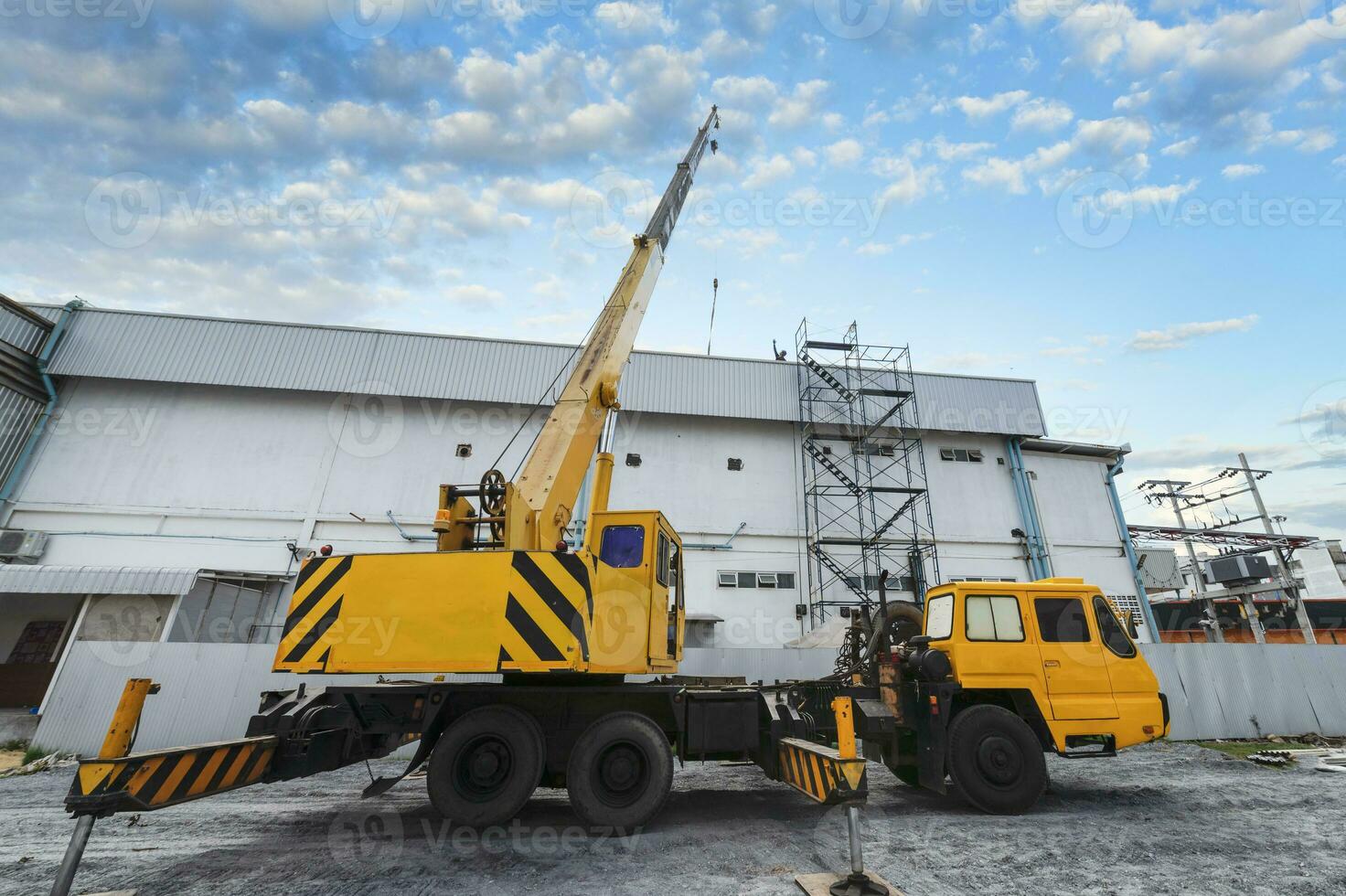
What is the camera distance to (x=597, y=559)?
19.7 ft

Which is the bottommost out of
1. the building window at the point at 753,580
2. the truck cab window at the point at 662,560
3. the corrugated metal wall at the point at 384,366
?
the truck cab window at the point at 662,560

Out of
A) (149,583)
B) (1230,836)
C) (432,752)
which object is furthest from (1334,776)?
(149,583)

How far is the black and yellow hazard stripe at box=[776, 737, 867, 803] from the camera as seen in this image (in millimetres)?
4141

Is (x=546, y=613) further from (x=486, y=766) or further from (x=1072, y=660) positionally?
(x=1072, y=660)

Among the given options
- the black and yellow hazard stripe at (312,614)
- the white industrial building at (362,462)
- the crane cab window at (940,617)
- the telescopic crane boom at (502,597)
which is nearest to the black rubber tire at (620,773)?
the telescopic crane boom at (502,597)

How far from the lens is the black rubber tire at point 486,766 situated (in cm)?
559

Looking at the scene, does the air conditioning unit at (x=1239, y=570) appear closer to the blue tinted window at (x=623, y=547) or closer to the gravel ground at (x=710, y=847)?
the gravel ground at (x=710, y=847)

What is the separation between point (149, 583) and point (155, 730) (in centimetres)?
427

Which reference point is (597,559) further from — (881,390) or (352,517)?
(881,390)

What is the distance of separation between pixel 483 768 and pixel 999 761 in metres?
5.95

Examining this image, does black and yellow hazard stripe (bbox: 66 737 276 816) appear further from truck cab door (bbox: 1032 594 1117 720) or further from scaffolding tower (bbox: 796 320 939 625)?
scaffolding tower (bbox: 796 320 939 625)

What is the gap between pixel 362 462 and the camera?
56.9 ft

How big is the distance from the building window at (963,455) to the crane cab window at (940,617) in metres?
12.4

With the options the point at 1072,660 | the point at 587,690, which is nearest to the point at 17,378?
the point at 587,690
